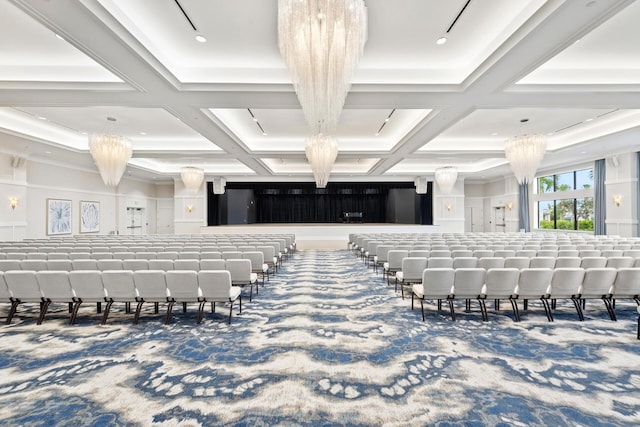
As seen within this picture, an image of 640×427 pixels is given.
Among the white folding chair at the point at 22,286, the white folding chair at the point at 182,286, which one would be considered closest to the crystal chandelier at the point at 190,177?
the white folding chair at the point at 22,286

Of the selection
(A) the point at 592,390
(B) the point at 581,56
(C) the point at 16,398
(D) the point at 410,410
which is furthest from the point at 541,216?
(C) the point at 16,398

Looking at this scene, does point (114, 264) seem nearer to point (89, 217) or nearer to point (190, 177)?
point (190, 177)

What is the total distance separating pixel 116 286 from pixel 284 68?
187 inches

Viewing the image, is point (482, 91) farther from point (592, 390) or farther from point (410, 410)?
point (410, 410)

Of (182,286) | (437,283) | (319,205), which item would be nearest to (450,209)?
(319,205)

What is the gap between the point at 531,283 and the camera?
4.75m

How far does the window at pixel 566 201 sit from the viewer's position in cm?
Answer: 1426

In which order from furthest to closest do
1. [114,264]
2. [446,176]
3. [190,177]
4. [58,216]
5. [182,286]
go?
[446,176] → [190,177] → [58,216] → [114,264] → [182,286]

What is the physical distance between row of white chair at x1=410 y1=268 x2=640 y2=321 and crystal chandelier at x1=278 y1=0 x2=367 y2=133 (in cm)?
298

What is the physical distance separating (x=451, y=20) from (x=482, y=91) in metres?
1.94

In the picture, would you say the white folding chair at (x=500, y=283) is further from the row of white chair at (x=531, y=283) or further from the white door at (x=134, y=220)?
the white door at (x=134, y=220)

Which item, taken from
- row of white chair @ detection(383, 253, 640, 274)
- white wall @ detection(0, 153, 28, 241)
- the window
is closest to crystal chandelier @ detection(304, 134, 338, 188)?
row of white chair @ detection(383, 253, 640, 274)

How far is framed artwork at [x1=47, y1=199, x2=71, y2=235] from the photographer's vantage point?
12766 mm

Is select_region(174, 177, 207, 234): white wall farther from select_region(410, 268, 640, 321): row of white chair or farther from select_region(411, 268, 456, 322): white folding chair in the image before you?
select_region(410, 268, 640, 321): row of white chair
